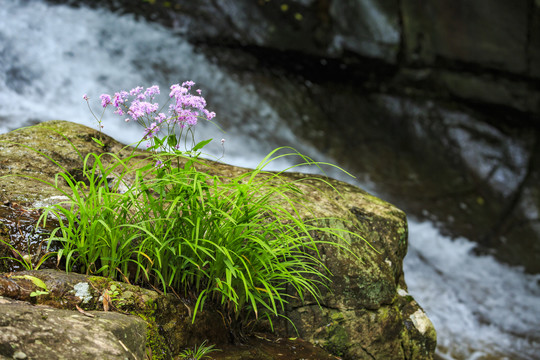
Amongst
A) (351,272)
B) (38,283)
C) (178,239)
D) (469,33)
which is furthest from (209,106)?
(38,283)

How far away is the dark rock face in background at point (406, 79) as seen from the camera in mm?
6652

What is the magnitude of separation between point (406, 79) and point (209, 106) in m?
2.96

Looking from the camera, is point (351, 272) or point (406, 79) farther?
point (406, 79)

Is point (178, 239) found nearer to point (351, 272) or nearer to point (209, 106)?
point (351, 272)

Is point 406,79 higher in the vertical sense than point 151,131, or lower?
higher

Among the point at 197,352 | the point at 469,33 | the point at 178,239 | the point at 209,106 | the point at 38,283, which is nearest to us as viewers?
the point at 38,283

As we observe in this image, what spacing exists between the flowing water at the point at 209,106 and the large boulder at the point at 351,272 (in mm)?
2056

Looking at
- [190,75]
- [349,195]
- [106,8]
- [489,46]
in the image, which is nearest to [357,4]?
[489,46]

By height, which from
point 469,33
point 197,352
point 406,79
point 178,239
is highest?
point 469,33

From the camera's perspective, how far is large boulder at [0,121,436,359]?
7.66 ft

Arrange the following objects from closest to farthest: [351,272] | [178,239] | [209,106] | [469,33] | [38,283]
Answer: [38,283] → [178,239] → [351,272] → [209,106] → [469,33]

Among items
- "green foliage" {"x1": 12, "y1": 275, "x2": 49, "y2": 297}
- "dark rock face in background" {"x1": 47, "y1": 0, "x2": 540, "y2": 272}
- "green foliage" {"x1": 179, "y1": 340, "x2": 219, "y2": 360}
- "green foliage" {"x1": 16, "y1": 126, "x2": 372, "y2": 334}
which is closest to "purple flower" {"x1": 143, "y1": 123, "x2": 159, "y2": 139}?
"green foliage" {"x1": 16, "y1": 126, "x2": 372, "y2": 334}

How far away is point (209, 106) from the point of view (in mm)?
6223

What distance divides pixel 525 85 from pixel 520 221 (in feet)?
6.61
